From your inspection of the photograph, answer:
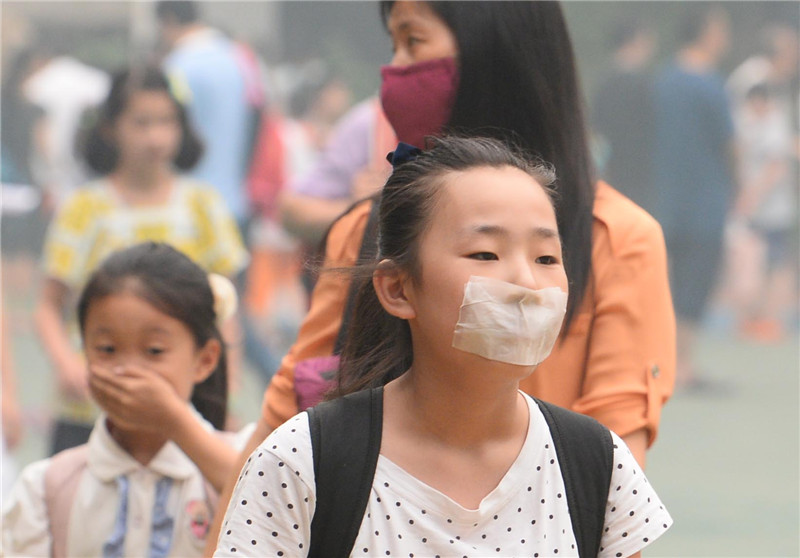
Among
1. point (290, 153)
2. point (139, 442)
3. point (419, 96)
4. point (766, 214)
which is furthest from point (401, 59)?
point (766, 214)

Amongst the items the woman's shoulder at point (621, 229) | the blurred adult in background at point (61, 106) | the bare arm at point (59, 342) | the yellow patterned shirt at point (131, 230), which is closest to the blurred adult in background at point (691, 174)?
the blurred adult in background at point (61, 106)

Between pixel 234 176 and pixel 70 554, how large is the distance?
168 inches

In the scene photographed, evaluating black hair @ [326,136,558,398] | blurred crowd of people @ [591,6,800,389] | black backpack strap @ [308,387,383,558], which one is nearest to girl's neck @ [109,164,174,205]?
black hair @ [326,136,558,398]

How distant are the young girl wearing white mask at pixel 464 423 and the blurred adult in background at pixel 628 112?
7042 millimetres

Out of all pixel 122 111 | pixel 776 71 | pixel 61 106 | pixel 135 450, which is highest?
pixel 776 71

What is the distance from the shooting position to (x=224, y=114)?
6.90m

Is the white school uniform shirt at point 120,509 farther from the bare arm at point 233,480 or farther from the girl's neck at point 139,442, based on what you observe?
the bare arm at point 233,480

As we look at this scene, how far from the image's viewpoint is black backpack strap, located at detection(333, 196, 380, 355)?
2330mm

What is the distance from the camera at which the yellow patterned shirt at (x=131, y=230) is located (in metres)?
4.51

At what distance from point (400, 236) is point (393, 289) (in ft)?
0.27

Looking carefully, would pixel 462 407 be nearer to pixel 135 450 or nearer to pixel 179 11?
pixel 135 450

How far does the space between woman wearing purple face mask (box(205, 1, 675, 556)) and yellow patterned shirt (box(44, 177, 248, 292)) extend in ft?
6.86

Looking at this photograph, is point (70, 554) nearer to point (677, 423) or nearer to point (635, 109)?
point (677, 423)

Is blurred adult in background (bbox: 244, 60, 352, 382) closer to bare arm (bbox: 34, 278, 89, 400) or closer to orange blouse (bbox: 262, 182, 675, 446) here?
bare arm (bbox: 34, 278, 89, 400)
